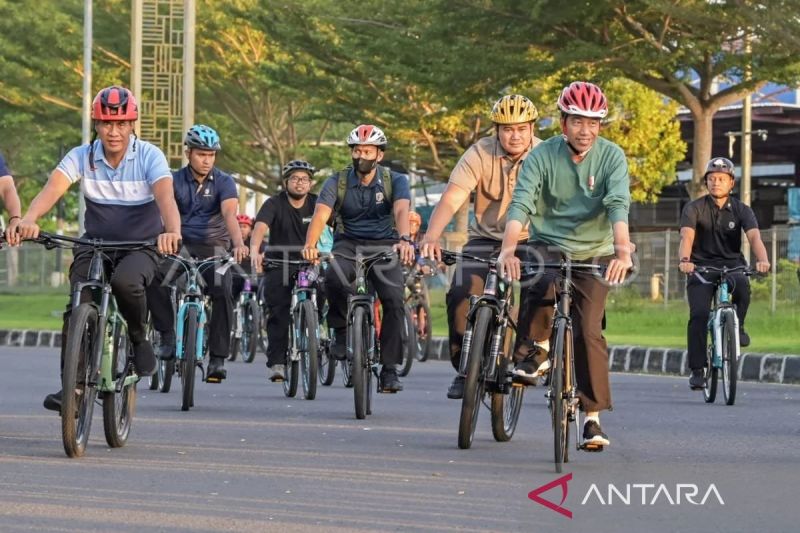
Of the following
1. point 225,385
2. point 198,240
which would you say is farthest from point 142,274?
point 225,385

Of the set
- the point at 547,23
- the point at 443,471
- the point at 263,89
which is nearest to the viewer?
the point at 443,471

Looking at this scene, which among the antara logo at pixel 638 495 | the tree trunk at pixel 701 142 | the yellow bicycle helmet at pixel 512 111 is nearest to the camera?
the antara logo at pixel 638 495

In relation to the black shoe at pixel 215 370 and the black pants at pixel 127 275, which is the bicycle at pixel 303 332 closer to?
Result: the black shoe at pixel 215 370

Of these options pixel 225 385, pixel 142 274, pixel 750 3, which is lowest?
pixel 225 385

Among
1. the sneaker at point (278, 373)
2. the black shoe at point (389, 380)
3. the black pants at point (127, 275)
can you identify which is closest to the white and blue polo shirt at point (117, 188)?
the black pants at point (127, 275)

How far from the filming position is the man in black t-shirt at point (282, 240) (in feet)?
48.2

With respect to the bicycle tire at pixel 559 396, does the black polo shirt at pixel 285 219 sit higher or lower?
higher

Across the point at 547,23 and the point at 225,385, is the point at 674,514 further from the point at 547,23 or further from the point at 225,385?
the point at 547,23

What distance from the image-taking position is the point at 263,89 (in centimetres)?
4091

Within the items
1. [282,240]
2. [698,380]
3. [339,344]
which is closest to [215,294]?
[339,344]

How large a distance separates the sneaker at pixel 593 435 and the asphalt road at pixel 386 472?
14cm

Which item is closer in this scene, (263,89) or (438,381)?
(438,381)

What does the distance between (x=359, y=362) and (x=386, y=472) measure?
10.9ft

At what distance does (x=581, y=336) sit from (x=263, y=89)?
1261 inches
